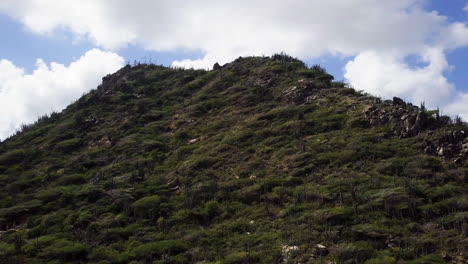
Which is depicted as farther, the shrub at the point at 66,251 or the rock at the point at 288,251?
the shrub at the point at 66,251

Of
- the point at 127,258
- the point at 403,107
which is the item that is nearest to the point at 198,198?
the point at 127,258

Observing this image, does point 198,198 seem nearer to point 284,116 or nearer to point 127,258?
point 127,258

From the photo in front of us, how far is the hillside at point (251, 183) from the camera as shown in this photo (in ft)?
61.2

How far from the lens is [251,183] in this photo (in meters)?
25.7

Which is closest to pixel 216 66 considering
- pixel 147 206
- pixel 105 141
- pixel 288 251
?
pixel 105 141

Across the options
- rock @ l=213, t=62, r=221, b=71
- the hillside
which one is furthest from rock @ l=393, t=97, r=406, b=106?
rock @ l=213, t=62, r=221, b=71

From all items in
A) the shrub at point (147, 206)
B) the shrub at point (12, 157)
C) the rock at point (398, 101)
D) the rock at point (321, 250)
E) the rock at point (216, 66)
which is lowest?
the rock at point (321, 250)

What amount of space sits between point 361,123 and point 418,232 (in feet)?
40.4

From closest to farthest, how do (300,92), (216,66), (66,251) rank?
(66,251) → (300,92) → (216,66)

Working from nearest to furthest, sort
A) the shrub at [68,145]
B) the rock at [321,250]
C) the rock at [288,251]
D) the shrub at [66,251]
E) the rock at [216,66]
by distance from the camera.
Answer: the rock at [321,250]
the rock at [288,251]
the shrub at [66,251]
the shrub at [68,145]
the rock at [216,66]

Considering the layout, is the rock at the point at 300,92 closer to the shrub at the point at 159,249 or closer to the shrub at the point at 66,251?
the shrub at the point at 159,249

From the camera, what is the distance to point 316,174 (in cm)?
2484

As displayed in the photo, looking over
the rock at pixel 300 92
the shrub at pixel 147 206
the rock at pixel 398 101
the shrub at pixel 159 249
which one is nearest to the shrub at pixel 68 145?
the shrub at pixel 147 206

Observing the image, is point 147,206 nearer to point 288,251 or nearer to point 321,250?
point 288,251
